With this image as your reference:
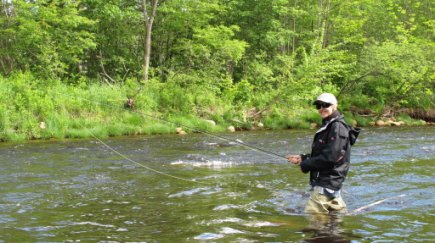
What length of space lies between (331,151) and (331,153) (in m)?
0.02

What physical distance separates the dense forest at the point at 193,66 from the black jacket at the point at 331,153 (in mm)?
12436

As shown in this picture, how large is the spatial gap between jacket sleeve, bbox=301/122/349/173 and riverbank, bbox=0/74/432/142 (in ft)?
34.6

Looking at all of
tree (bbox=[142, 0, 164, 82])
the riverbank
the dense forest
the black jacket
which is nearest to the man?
the black jacket

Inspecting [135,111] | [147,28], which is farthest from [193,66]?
[135,111]

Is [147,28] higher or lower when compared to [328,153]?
higher

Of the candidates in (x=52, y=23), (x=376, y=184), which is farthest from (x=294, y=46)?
(x=376, y=184)

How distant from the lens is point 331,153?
5.85m

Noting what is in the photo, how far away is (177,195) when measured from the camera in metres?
8.29

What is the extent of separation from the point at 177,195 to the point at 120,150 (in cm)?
624

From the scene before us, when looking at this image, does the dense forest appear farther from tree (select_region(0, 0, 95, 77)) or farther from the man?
the man

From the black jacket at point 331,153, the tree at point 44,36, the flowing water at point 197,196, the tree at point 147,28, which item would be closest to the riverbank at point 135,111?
the tree at point 44,36

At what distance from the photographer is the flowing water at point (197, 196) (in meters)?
5.96

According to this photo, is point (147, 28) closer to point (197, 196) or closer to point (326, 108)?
point (197, 196)

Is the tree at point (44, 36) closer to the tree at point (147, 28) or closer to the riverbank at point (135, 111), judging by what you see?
the riverbank at point (135, 111)
